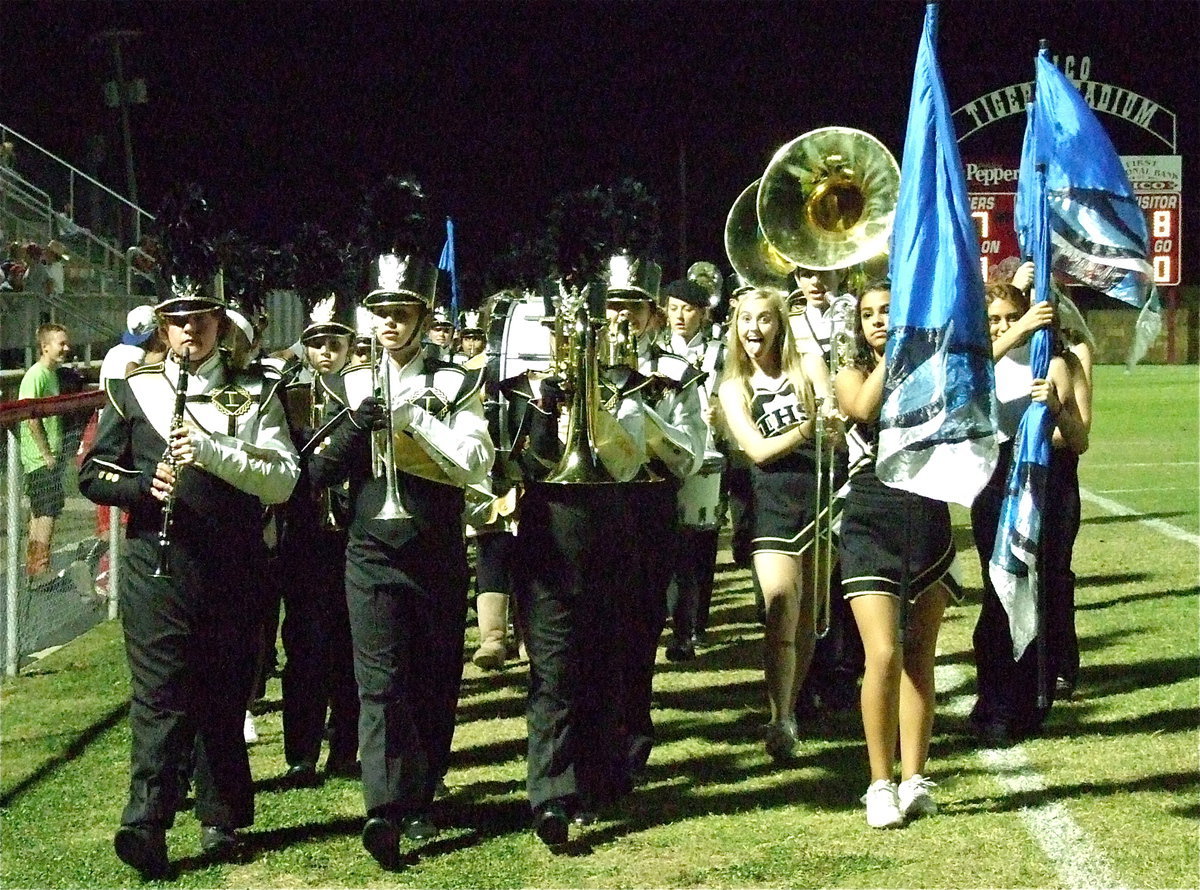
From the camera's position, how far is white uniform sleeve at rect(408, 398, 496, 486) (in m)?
6.21

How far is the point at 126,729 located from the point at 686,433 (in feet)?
10.1

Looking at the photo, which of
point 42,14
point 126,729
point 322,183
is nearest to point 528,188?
point 322,183

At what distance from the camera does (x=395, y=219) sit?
6605 millimetres

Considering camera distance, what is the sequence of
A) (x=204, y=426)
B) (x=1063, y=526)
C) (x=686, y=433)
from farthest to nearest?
(x=1063, y=526) < (x=686, y=433) < (x=204, y=426)

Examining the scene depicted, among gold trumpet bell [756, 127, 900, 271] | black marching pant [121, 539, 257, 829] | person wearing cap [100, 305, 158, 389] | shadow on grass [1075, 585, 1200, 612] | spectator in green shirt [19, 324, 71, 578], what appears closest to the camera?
black marching pant [121, 539, 257, 829]

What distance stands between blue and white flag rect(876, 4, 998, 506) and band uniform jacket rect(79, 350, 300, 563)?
6.36ft

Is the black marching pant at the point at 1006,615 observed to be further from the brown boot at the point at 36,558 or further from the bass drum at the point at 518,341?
the brown boot at the point at 36,558

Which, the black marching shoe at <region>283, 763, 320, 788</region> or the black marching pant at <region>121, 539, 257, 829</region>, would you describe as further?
the black marching shoe at <region>283, 763, 320, 788</region>

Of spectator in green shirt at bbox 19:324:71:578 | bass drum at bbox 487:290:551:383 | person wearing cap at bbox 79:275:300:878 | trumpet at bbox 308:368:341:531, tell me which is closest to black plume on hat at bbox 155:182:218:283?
person wearing cap at bbox 79:275:300:878

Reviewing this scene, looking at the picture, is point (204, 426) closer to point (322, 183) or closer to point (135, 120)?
point (322, 183)

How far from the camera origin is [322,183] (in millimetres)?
24188

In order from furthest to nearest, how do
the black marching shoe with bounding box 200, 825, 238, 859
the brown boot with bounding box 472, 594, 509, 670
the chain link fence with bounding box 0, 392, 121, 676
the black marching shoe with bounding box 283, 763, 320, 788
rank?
the chain link fence with bounding box 0, 392, 121, 676 < the brown boot with bounding box 472, 594, 509, 670 < the black marching shoe with bounding box 283, 763, 320, 788 < the black marching shoe with bounding box 200, 825, 238, 859

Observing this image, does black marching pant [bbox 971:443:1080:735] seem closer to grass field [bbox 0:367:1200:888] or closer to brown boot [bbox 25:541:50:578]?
grass field [bbox 0:367:1200:888]

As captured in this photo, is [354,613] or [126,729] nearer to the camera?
[354,613]
